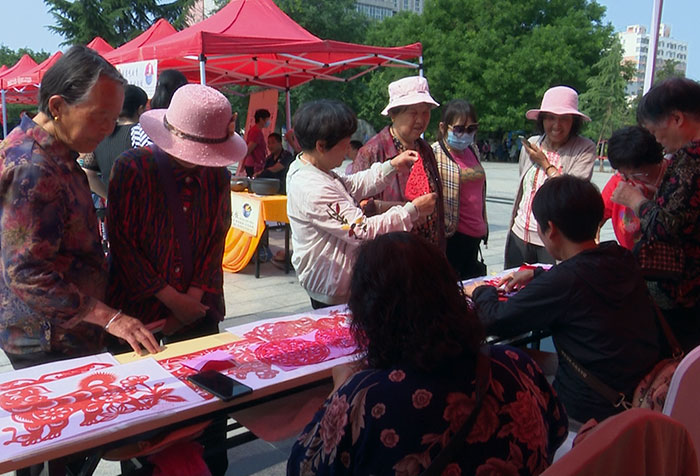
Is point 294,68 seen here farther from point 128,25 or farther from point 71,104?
point 128,25

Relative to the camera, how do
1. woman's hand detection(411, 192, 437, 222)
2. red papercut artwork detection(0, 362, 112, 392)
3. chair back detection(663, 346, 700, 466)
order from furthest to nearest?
woman's hand detection(411, 192, 437, 222)
red papercut artwork detection(0, 362, 112, 392)
chair back detection(663, 346, 700, 466)

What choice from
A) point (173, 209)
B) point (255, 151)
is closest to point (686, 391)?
point (173, 209)

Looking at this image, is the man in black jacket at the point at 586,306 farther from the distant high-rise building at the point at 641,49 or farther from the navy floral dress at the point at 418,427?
the distant high-rise building at the point at 641,49

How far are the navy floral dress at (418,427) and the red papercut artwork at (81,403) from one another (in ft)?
1.67

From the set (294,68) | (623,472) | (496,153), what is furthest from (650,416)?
(496,153)

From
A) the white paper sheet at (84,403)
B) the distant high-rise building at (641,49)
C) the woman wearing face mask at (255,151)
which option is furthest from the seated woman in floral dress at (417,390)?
the distant high-rise building at (641,49)

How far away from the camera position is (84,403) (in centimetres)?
133

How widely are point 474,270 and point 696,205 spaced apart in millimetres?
1609

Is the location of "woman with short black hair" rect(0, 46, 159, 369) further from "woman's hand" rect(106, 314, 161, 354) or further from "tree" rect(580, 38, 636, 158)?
"tree" rect(580, 38, 636, 158)

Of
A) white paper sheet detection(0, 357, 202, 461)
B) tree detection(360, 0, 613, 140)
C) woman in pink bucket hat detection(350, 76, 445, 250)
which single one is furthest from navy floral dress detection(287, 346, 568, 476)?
tree detection(360, 0, 613, 140)

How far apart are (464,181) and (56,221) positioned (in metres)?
2.33

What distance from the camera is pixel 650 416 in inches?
34.0

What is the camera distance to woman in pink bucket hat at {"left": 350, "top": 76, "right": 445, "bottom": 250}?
2.58 metres

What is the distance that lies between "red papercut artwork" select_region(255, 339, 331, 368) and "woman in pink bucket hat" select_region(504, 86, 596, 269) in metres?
1.75
